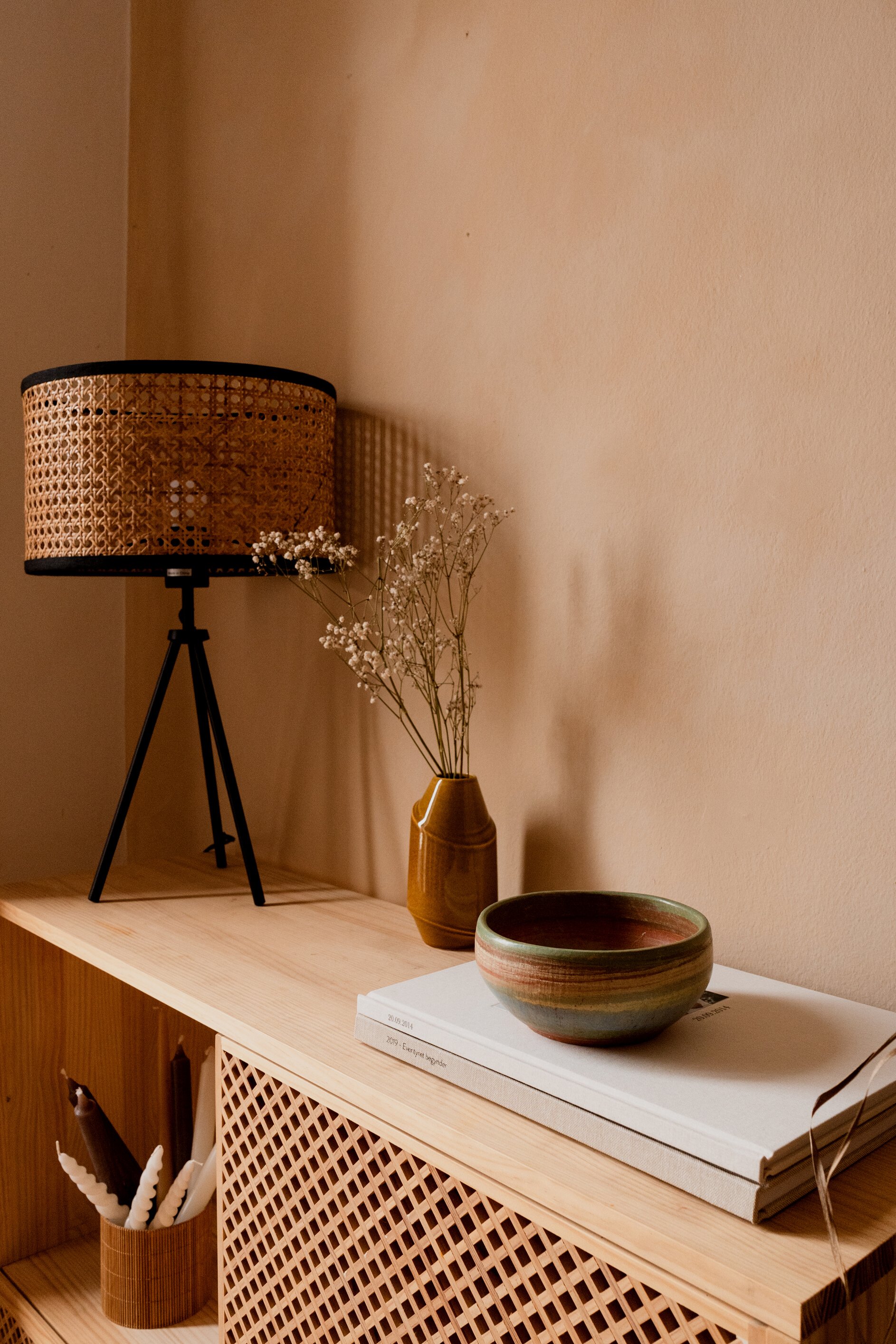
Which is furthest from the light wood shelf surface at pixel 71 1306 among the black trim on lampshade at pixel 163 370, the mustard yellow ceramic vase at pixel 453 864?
the black trim on lampshade at pixel 163 370

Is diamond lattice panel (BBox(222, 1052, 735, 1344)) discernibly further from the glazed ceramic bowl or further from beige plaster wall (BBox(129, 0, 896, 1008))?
beige plaster wall (BBox(129, 0, 896, 1008))

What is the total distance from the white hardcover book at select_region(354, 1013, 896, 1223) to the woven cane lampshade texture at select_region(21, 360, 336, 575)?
611 millimetres

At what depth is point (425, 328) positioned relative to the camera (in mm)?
1219

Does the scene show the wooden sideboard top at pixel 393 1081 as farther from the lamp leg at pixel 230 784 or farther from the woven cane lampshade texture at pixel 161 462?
the woven cane lampshade texture at pixel 161 462

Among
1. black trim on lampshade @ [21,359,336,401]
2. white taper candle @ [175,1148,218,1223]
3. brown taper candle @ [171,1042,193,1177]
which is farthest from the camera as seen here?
brown taper candle @ [171,1042,193,1177]

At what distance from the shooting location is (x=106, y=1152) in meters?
1.28

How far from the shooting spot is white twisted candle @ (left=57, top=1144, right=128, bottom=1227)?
1.22 m

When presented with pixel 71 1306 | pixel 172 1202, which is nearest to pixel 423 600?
pixel 172 1202

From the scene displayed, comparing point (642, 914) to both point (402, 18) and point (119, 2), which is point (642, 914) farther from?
point (119, 2)

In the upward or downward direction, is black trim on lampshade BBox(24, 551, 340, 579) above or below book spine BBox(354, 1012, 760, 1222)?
above

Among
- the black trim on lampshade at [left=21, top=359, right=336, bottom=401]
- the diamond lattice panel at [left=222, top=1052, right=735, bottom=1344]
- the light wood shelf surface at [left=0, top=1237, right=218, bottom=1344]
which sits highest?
the black trim on lampshade at [left=21, top=359, right=336, bottom=401]

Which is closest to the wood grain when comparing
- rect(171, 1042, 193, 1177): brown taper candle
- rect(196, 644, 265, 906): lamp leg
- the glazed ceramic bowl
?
rect(171, 1042, 193, 1177): brown taper candle

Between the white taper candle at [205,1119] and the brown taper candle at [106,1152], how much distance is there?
3.4 inches

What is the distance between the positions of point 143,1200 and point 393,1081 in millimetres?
649
